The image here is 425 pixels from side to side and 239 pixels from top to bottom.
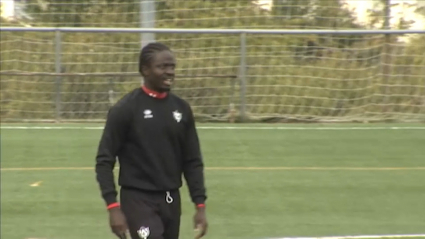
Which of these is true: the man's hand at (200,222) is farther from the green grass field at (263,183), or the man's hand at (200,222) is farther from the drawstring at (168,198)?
the green grass field at (263,183)

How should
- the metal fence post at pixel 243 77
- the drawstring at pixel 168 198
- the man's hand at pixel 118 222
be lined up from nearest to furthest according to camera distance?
the man's hand at pixel 118 222 < the drawstring at pixel 168 198 < the metal fence post at pixel 243 77

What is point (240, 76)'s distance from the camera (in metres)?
14.2

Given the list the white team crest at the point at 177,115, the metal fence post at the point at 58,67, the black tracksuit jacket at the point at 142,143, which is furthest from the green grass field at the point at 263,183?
the white team crest at the point at 177,115

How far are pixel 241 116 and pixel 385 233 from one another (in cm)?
595

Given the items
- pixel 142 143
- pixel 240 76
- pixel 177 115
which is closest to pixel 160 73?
pixel 177 115

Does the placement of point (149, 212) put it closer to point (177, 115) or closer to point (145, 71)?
point (177, 115)

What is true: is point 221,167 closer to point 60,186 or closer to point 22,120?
point 60,186

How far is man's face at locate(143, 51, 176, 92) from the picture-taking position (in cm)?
522

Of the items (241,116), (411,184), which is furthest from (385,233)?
(241,116)

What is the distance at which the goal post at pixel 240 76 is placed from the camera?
14.2m

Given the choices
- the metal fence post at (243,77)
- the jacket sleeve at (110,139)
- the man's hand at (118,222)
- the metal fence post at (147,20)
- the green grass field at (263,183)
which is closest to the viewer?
the man's hand at (118,222)

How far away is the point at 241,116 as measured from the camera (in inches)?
557

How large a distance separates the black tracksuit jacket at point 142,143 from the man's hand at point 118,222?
7 centimetres

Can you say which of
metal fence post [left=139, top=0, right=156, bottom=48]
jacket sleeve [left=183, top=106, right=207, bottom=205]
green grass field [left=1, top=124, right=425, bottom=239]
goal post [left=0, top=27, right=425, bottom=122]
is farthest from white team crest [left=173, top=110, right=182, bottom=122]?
goal post [left=0, top=27, right=425, bottom=122]
